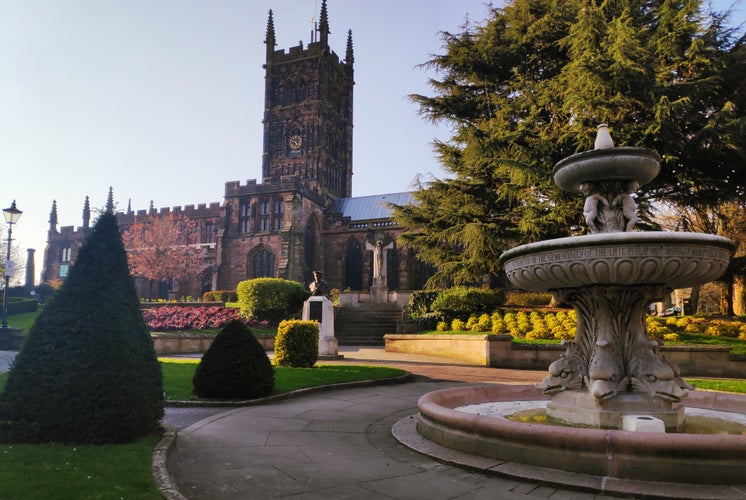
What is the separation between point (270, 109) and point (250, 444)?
58.0 m

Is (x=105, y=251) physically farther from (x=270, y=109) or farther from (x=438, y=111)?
(x=270, y=109)

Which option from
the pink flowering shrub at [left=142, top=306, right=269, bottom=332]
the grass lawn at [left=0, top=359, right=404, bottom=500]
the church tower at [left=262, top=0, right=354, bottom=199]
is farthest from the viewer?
the church tower at [left=262, top=0, right=354, bottom=199]

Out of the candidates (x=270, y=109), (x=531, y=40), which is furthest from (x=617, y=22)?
(x=270, y=109)

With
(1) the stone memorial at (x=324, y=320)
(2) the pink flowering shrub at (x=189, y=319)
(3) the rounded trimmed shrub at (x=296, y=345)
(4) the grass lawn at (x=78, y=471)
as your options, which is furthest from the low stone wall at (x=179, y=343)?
(4) the grass lawn at (x=78, y=471)

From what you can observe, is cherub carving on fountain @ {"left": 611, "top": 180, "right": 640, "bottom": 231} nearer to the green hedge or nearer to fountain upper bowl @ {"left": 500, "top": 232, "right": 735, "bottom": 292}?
fountain upper bowl @ {"left": 500, "top": 232, "right": 735, "bottom": 292}

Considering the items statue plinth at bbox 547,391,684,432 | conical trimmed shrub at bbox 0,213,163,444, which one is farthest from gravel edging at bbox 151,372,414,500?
statue plinth at bbox 547,391,684,432

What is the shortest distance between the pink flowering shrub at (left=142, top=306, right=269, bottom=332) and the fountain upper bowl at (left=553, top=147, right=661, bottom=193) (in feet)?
63.7

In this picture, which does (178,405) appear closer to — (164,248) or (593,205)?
(593,205)

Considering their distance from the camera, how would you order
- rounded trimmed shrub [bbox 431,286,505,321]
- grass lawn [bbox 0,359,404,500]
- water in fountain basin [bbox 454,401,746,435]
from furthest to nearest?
1. rounded trimmed shrub [bbox 431,286,505,321]
2. water in fountain basin [bbox 454,401,746,435]
3. grass lawn [bbox 0,359,404,500]

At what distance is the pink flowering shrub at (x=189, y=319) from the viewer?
2442 centimetres

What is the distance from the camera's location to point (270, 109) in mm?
59375

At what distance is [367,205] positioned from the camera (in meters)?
53.5

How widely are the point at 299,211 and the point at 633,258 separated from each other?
1580 inches

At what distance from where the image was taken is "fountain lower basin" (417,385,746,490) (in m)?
3.95
